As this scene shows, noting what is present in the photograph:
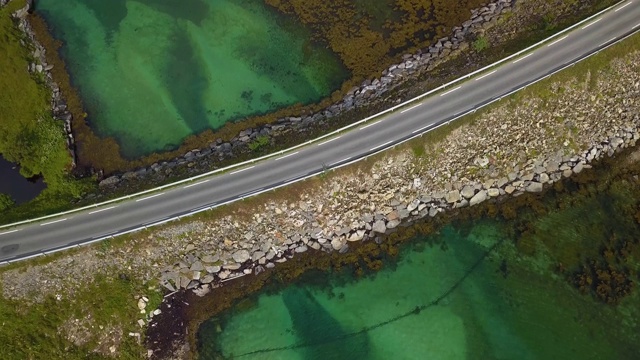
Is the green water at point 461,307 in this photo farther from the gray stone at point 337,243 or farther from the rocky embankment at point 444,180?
the rocky embankment at point 444,180

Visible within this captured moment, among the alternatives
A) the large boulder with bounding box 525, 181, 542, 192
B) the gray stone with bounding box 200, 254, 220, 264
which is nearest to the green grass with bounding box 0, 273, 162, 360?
the gray stone with bounding box 200, 254, 220, 264

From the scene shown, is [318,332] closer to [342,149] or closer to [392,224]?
[392,224]

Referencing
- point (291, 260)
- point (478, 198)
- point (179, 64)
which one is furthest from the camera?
point (179, 64)

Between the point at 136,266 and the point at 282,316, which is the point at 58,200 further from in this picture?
the point at 282,316

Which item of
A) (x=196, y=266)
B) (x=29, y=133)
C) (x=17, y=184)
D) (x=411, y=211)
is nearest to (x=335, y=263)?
(x=411, y=211)

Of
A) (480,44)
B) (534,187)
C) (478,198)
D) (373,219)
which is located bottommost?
(534,187)

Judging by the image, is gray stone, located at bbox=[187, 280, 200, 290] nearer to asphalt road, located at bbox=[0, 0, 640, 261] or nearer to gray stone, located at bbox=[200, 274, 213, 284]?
gray stone, located at bbox=[200, 274, 213, 284]
